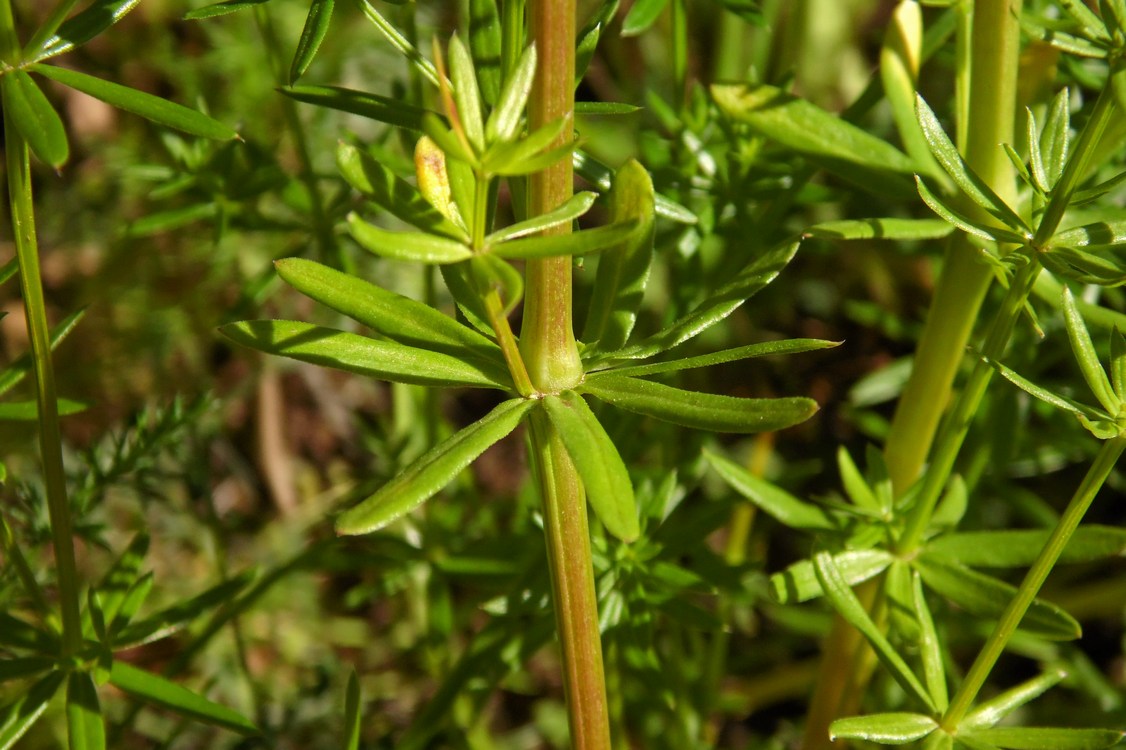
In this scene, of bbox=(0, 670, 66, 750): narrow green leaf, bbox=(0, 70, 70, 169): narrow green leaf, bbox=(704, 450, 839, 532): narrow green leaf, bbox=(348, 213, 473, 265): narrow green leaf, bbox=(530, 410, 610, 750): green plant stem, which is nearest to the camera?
bbox=(348, 213, 473, 265): narrow green leaf

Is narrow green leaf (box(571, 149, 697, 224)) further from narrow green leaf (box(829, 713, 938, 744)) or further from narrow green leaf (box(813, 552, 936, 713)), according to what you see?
narrow green leaf (box(829, 713, 938, 744))

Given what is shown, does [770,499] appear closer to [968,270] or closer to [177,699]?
[968,270]

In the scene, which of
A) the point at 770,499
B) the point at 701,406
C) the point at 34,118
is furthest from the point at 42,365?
the point at 770,499

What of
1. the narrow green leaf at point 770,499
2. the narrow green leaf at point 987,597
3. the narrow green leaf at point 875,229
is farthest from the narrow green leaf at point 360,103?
the narrow green leaf at point 987,597

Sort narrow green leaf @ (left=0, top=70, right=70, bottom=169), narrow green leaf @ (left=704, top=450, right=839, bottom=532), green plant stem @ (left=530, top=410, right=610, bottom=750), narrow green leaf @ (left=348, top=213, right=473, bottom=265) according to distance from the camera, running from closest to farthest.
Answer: narrow green leaf @ (left=348, top=213, right=473, bottom=265), narrow green leaf @ (left=0, top=70, right=70, bottom=169), green plant stem @ (left=530, top=410, right=610, bottom=750), narrow green leaf @ (left=704, top=450, right=839, bottom=532)

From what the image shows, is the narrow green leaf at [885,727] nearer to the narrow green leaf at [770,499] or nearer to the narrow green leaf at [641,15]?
the narrow green leaf at [770,499]

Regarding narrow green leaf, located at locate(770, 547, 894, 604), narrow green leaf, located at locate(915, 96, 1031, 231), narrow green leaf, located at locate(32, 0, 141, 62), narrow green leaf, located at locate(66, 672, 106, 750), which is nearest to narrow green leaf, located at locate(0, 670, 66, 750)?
narrow green leaf, located at locate(66, 672, 106, 750)
